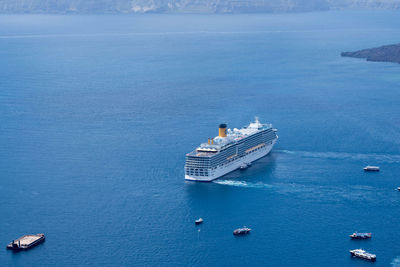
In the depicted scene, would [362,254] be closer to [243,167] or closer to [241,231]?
[241,231]

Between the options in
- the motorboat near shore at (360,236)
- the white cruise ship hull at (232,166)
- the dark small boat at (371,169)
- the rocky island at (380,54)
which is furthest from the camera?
the rocky island at (380,54)

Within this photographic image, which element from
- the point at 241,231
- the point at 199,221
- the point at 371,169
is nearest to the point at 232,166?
the point at 199,221

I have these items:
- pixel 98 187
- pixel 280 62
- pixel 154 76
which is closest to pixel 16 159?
pixel 98 187

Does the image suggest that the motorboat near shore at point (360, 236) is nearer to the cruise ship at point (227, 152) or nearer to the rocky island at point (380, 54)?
the cruise ship at point (227, 152)

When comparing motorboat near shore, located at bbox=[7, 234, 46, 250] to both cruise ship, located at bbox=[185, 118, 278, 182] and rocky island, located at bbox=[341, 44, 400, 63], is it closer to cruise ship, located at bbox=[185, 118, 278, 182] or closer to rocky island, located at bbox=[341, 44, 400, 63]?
cruise ship, located at bbox=[185, 118, 278, 182]

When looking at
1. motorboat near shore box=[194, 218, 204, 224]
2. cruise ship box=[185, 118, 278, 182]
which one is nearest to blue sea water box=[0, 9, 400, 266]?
motorboat near shore box=[194, 218, 204, 224]

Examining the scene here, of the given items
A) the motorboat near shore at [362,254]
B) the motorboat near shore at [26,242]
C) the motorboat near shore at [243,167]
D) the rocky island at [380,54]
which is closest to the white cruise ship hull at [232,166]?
the motorboat near shore at [243,167]
